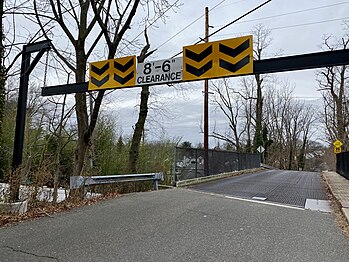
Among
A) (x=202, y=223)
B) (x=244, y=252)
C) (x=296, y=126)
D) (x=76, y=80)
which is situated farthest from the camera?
(x=296, y=126)

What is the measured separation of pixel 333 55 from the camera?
22.5 feet

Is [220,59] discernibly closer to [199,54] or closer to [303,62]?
[199,54]

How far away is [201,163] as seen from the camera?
637 inches

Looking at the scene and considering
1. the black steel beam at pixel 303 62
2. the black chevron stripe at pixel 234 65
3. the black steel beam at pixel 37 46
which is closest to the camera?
the black steel beam at pixel 303 62

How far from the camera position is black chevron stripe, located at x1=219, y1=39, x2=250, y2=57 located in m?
7.41

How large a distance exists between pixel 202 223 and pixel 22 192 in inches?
164

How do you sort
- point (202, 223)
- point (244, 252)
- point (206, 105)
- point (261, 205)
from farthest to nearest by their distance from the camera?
point (206, 105) < point (261, 205) < point (202, 223) < point (244, 252)

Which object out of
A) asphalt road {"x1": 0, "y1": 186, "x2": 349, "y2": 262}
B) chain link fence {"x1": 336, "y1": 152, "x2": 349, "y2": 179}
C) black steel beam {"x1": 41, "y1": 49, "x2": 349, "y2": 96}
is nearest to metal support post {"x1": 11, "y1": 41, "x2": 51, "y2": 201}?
asphalt road {"x1": 0, "y1": 186, "x2": 349, "y2": 262}

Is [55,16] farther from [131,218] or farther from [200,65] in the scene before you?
[131,218]

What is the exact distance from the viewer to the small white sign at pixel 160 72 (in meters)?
8.10

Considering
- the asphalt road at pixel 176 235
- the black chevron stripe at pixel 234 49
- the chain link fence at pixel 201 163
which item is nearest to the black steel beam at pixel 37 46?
the asphalt road at pixel 176 235

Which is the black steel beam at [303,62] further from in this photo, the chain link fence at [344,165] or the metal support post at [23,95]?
the chain link fence at [344,165]

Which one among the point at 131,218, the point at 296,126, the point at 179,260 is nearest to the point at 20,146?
the point at 131,218

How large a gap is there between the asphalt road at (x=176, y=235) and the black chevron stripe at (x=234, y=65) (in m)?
3.21
